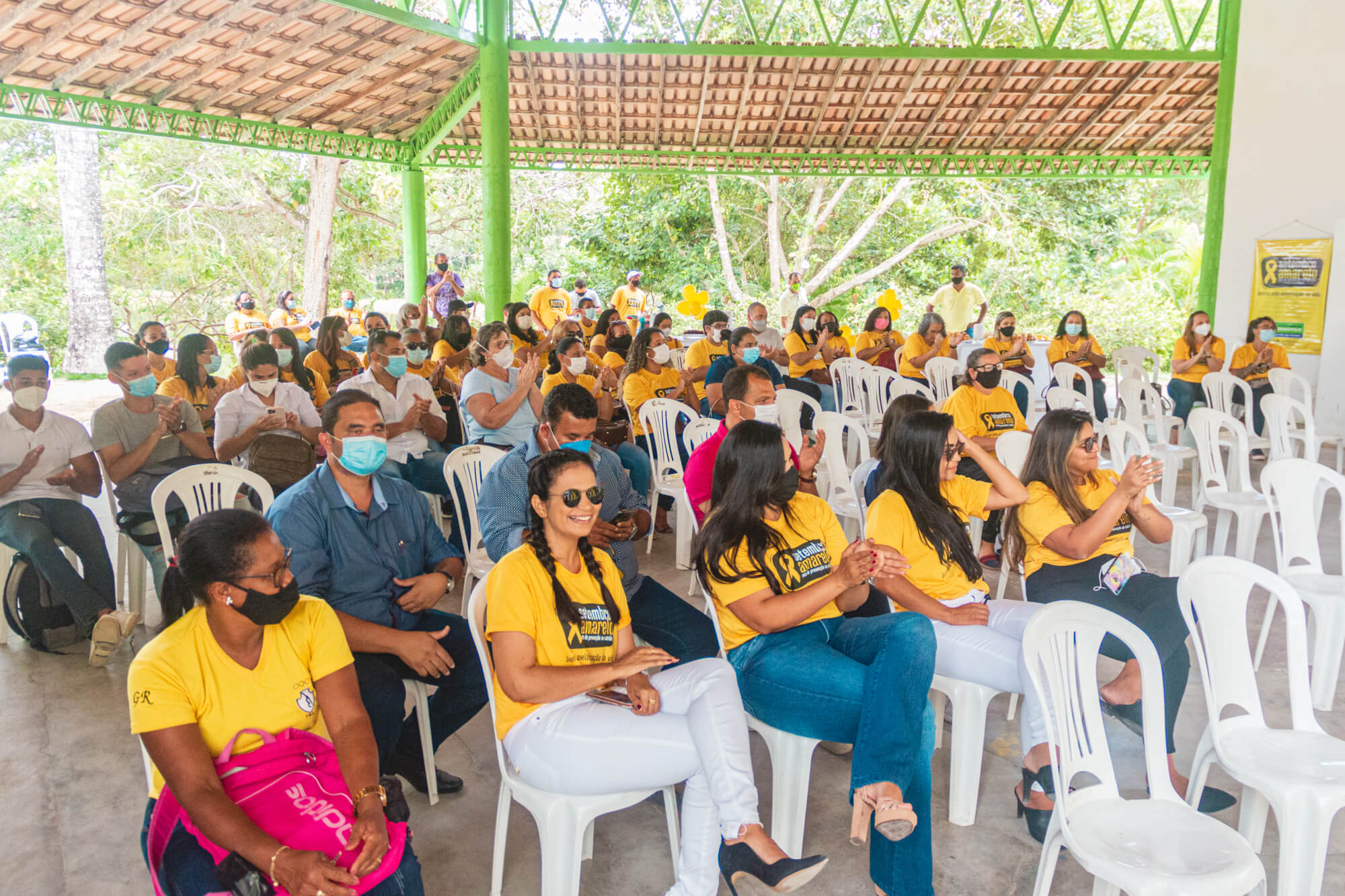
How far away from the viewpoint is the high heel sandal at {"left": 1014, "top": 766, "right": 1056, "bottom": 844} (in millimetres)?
2510

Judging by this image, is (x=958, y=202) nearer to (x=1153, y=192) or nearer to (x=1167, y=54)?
(x=1153, y=192)

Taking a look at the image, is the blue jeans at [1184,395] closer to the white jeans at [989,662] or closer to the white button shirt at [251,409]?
the white jeans at [989,662]

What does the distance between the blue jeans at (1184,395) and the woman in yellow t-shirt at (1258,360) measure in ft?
0.92

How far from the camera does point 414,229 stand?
1136 cm

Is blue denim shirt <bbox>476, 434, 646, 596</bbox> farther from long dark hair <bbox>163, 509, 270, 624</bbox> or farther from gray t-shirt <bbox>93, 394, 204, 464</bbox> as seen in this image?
gray t-shirt <bbox>93, 394, 204, 464</bbox>

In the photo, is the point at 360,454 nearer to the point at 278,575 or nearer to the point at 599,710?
the point at 278,575

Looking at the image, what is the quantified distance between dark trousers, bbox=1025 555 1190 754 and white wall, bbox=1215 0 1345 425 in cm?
730

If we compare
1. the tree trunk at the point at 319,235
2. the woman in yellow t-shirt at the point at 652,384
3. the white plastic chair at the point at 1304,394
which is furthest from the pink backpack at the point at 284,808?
the tree trunk at the point at 319,235

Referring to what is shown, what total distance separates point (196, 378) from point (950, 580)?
3.86 metres

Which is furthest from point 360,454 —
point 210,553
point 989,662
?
point 989,662

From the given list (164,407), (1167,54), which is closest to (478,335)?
(164,407)

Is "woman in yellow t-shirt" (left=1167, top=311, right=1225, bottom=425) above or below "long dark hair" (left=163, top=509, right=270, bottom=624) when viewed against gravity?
above

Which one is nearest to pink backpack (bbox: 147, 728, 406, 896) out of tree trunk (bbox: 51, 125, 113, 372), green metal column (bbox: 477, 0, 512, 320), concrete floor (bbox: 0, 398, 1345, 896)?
concrete floor (bbox: 0, 398, 1345, 896)

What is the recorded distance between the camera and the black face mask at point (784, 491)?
8.40ft
